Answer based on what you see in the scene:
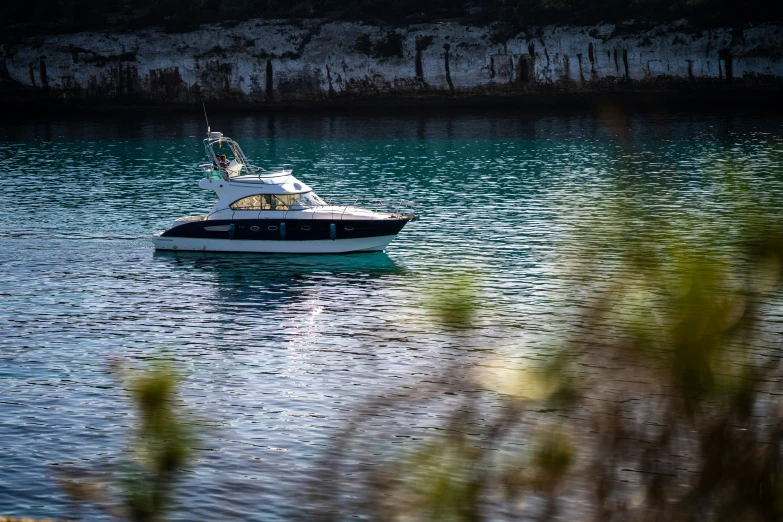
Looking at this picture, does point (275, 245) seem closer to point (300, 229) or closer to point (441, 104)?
point (300, 229)

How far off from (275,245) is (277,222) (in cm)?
119

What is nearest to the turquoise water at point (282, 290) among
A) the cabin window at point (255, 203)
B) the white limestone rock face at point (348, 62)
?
the cabin window at point (255, 203)

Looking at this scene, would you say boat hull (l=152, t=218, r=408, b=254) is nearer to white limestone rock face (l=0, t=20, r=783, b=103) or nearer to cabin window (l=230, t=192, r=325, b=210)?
→ cabin window (l=230, t=192, r=325, b=210)

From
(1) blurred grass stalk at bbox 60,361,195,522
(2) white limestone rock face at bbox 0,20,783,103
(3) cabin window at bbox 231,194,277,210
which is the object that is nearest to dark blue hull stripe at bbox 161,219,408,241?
(3) cabin window at bbox 231,194,277,210

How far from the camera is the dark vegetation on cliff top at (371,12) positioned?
125562 mm

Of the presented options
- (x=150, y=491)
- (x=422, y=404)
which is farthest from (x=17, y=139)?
(x=150, y=491)

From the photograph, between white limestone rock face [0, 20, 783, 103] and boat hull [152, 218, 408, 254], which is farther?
white limestone rock face [0, 20, 783, 103]

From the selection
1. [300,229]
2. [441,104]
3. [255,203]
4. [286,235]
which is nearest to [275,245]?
[286,235]

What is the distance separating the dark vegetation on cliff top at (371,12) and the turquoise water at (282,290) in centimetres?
3428

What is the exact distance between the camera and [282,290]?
43.9 meters

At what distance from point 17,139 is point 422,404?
285 ft

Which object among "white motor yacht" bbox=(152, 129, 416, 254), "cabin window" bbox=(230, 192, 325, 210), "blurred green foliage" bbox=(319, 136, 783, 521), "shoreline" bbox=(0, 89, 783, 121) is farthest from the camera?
"shoreline" bbox=(0, 89, 783, 121)

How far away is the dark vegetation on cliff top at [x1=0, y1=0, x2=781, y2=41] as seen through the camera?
12556cm

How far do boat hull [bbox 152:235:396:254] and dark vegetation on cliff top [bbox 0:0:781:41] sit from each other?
283 ft
